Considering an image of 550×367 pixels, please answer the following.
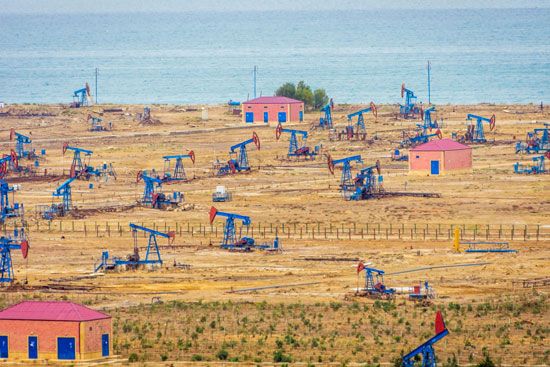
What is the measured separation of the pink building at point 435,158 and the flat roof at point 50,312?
176 feet

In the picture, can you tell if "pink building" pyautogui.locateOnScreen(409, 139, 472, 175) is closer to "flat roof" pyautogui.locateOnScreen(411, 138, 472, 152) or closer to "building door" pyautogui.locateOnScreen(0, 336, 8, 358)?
"flat roof" pyautogui.locateOnScreen(411, 138, 472, 152)

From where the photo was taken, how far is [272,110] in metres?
143

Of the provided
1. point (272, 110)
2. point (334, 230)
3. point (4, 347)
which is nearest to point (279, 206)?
point (334, 230)

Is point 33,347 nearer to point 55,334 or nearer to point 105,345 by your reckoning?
point 55,334

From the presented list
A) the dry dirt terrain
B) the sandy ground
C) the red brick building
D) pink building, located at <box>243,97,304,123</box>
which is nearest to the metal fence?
the dry dirt terrain

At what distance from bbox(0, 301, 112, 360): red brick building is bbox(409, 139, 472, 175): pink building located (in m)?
53.6

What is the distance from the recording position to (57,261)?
7625cm

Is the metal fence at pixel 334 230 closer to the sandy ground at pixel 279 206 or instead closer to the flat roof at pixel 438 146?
the sandy ground at pixel 279 206

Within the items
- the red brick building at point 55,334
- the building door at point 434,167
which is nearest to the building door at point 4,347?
the red brick building at point 55,334

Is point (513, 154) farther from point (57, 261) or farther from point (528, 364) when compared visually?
point (528, 364)

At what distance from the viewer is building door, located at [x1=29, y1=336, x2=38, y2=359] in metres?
54.8

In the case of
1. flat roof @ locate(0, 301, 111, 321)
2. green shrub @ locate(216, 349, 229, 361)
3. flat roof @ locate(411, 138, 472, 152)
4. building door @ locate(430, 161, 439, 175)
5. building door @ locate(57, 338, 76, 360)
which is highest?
flat roof @ locate(411, 138, 472, 152)

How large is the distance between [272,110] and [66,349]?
89.3 meters

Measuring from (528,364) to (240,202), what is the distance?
43.4 m
